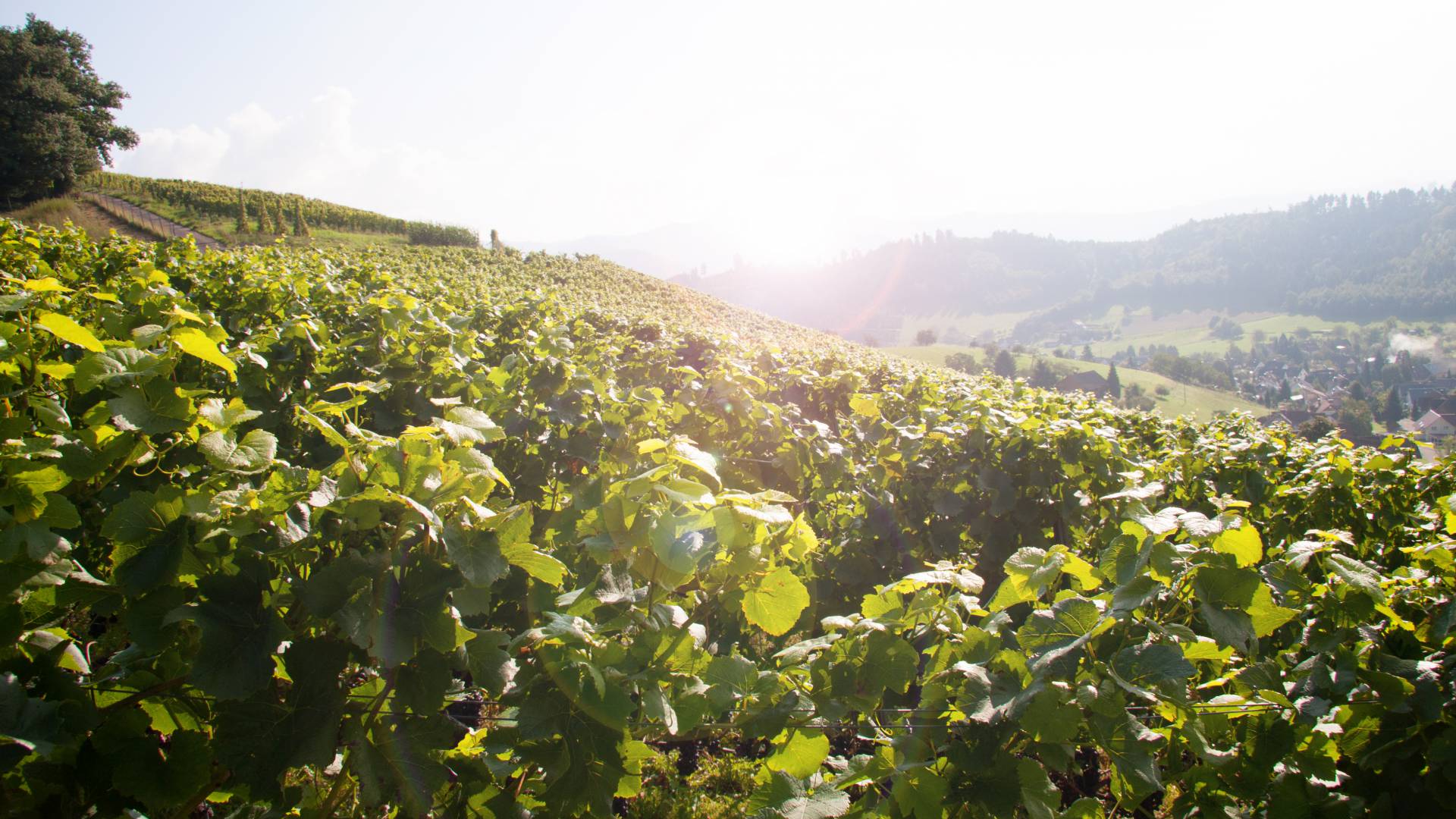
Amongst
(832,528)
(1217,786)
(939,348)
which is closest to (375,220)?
(832,528)

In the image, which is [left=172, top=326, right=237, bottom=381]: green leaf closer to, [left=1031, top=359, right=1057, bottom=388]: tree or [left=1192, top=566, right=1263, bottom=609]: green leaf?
[left=1192, top=566, right=1263, bottom=609]: green leaf

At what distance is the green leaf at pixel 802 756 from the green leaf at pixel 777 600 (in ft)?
0.86

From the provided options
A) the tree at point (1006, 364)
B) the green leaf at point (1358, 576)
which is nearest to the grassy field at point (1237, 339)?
the tree at point (1006, 364)

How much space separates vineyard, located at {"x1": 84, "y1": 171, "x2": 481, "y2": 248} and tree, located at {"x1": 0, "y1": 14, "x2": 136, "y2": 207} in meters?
2.63

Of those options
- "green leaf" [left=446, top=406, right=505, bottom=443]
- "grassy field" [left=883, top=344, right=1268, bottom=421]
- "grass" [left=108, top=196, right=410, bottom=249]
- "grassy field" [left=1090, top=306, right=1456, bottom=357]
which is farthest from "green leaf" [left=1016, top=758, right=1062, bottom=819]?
"grassy field" [left=1090, top=306, right=1456, bottom=357]

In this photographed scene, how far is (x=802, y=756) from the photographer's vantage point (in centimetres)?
161

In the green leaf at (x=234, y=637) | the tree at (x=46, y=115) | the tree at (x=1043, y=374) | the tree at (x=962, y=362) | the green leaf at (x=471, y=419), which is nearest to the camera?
the green leaf at (x=234, y=637)

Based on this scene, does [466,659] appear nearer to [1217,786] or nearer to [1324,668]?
[1217,786]

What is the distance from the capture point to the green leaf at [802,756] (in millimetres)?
1593

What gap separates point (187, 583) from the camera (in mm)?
1559

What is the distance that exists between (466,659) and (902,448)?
410 centimetres

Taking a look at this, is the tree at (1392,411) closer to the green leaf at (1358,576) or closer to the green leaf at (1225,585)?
the green leaf at (1358,576)

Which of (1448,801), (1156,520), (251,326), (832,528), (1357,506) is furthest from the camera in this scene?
(251,326)

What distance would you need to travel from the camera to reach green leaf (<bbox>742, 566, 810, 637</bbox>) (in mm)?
1702
